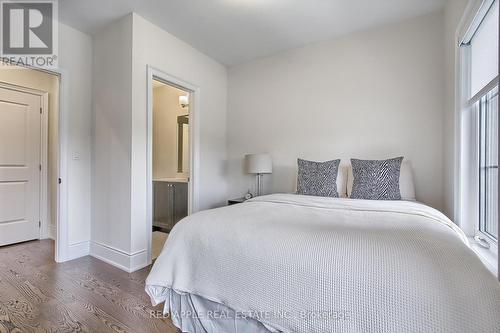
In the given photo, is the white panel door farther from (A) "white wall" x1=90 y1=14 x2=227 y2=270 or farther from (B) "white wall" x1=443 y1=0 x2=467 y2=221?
(B) "white wall" x1=443 y1=0 x2=467 y2=221

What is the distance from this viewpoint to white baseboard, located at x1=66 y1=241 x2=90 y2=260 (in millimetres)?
2730

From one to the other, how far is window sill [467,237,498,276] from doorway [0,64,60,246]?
3920 millimetres

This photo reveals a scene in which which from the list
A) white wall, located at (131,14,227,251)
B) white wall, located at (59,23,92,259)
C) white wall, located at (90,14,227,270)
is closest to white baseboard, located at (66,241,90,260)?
white wall, located at (59,23,92,259)

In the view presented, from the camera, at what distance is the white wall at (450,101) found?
2000 mm

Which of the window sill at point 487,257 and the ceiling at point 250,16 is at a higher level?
the ceiling at point 250,16

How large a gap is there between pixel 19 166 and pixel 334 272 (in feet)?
13.4

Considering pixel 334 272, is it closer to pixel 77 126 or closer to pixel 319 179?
pixel 319 179

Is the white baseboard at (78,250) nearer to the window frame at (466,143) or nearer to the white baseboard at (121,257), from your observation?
the white baseboard at (121,257)

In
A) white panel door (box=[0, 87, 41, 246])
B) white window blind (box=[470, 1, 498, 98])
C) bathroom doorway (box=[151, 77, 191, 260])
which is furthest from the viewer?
bathroom doorway (box=[151, 77, 191, 260])

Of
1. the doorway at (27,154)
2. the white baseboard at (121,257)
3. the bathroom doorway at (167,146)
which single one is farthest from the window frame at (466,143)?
the doorway at (27,154)

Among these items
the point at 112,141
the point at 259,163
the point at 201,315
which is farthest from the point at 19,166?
the point at 201,315

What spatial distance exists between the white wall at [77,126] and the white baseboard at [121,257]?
243 mm

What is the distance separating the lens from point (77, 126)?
9.20ft

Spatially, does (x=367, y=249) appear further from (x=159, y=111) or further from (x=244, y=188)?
(x=159, y=111)
